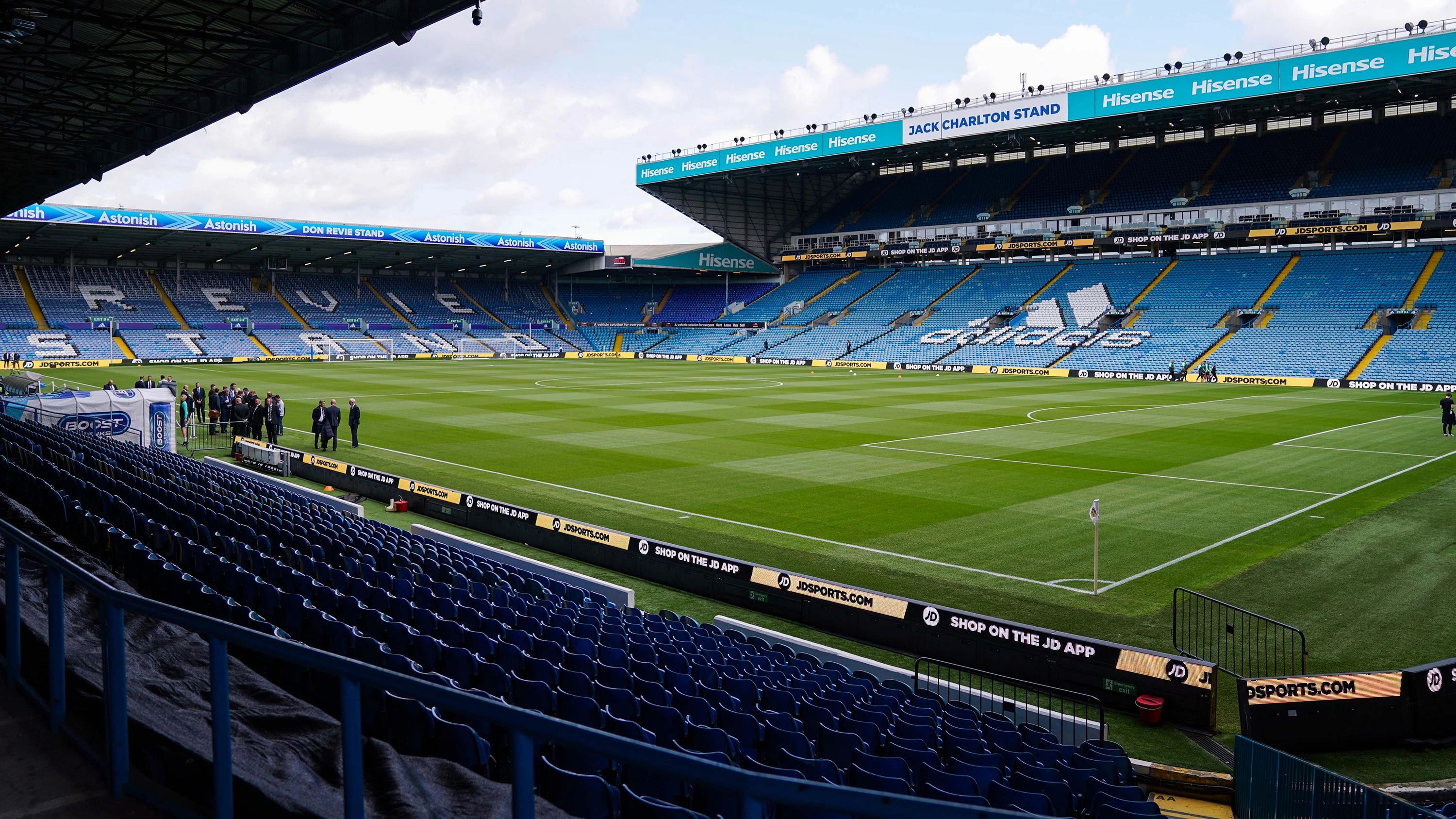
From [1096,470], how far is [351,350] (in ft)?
242

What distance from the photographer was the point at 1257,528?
19844 millimetres

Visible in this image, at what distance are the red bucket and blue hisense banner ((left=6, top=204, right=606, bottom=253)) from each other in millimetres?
70675

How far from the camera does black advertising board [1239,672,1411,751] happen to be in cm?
993

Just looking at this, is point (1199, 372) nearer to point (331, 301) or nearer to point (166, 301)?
point (331, 301)

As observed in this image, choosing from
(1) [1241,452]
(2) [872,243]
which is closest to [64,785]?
(1) [1241,452]

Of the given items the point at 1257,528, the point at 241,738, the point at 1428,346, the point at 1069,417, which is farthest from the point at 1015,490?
the point at 1428,346

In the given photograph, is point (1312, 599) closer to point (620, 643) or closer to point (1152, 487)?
point (1152, 487)

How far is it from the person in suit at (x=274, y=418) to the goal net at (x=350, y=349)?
5446cm

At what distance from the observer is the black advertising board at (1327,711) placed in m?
9.93

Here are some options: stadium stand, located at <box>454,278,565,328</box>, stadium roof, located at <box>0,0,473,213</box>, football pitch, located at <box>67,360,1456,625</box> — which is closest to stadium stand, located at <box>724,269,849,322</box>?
stadium stand, located at <box>454,278,565,328</box>

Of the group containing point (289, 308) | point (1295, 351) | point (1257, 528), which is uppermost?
point (289, 308)

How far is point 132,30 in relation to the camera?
14.9 metres

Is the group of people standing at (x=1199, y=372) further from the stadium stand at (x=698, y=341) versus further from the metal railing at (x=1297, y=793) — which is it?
the metal railing at (x=1297, y=793)

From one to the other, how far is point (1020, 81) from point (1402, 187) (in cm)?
2865
